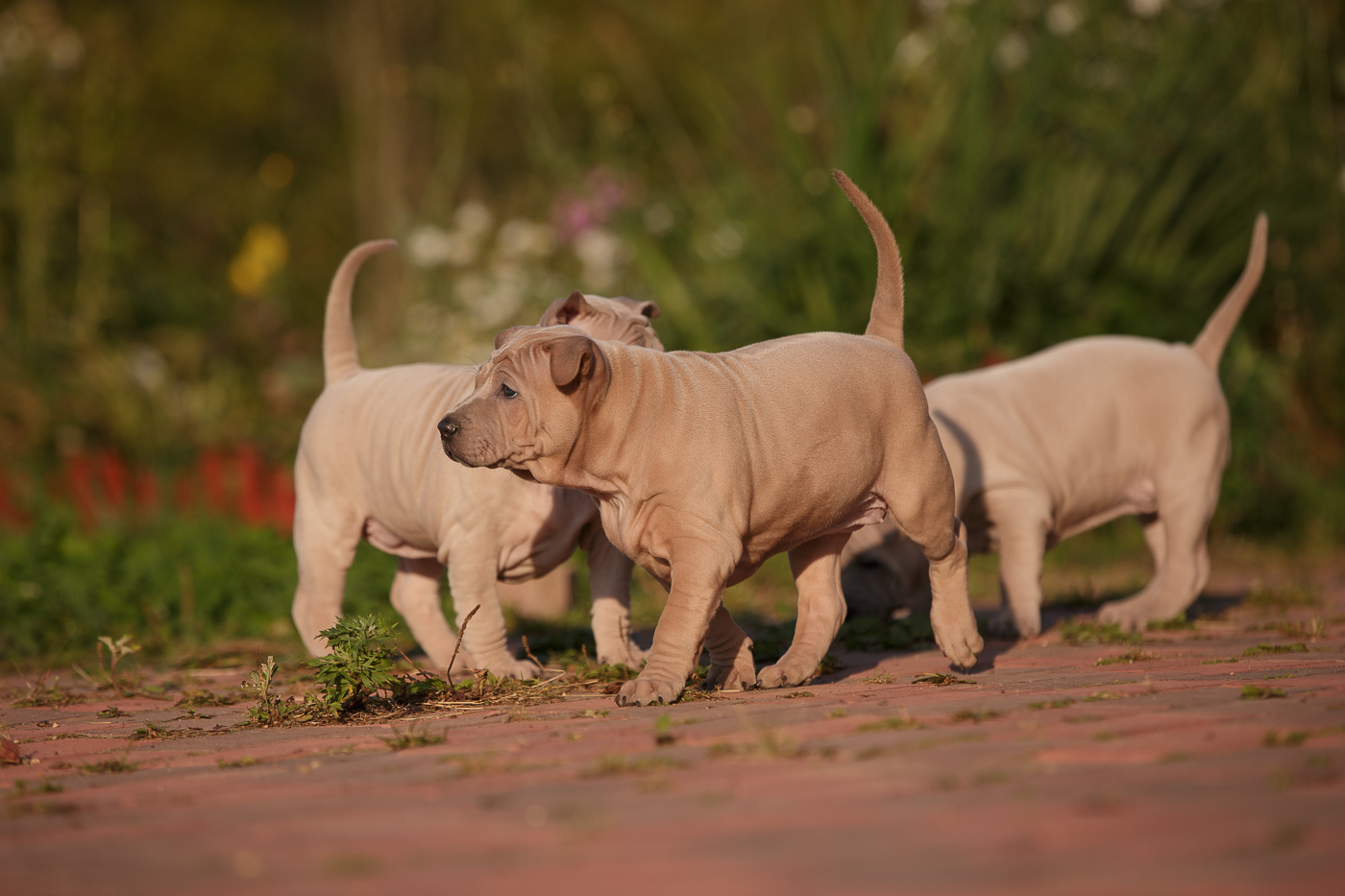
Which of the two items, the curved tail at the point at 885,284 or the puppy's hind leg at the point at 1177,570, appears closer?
the curved tail at the point at 885,284

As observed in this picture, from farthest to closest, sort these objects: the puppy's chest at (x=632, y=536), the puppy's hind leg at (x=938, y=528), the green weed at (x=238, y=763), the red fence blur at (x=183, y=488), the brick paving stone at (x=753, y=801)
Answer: the red fence blur at (x=183, y=488) → the puppy's hind leg at (x=938, y=528) → the puppy's chest at (x=632, y=536) → the green weed at (x=238, y=763) → the brick paving stone at (x=753, y=801)

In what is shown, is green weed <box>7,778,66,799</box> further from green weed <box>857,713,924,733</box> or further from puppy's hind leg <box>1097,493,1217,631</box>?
puppy's hind leg <box>1097,493,1217,631</box>

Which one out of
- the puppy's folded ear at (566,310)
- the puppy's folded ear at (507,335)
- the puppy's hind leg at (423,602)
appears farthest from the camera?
the puppy's hind leg at (423,602)

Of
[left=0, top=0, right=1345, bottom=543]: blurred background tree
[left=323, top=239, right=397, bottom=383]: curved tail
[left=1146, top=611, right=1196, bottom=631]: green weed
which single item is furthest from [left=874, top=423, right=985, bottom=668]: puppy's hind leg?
[left=0, top=0, right=1345, bottom=543]: blurred background tree

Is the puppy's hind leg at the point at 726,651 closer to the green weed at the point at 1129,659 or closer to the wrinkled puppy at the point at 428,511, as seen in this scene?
the wrinkled puppy at the point at 428,511

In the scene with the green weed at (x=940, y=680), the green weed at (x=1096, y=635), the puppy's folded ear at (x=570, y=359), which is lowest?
the green weed at (x=1096, y=635)

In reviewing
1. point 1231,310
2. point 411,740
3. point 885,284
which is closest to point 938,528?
point 885,284

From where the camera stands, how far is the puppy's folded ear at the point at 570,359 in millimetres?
3801

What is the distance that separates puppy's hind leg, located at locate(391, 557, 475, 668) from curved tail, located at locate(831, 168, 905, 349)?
210 centimetres

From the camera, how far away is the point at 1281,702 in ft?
10.7

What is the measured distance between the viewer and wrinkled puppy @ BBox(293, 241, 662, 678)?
15.9ft

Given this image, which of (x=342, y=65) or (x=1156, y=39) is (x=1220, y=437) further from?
(x=342, y=65)

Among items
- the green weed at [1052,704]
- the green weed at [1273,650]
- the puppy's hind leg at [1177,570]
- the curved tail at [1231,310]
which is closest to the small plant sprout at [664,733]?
the green weed at [1052,704]

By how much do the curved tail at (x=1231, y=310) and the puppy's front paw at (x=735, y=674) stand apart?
11.0 feet
